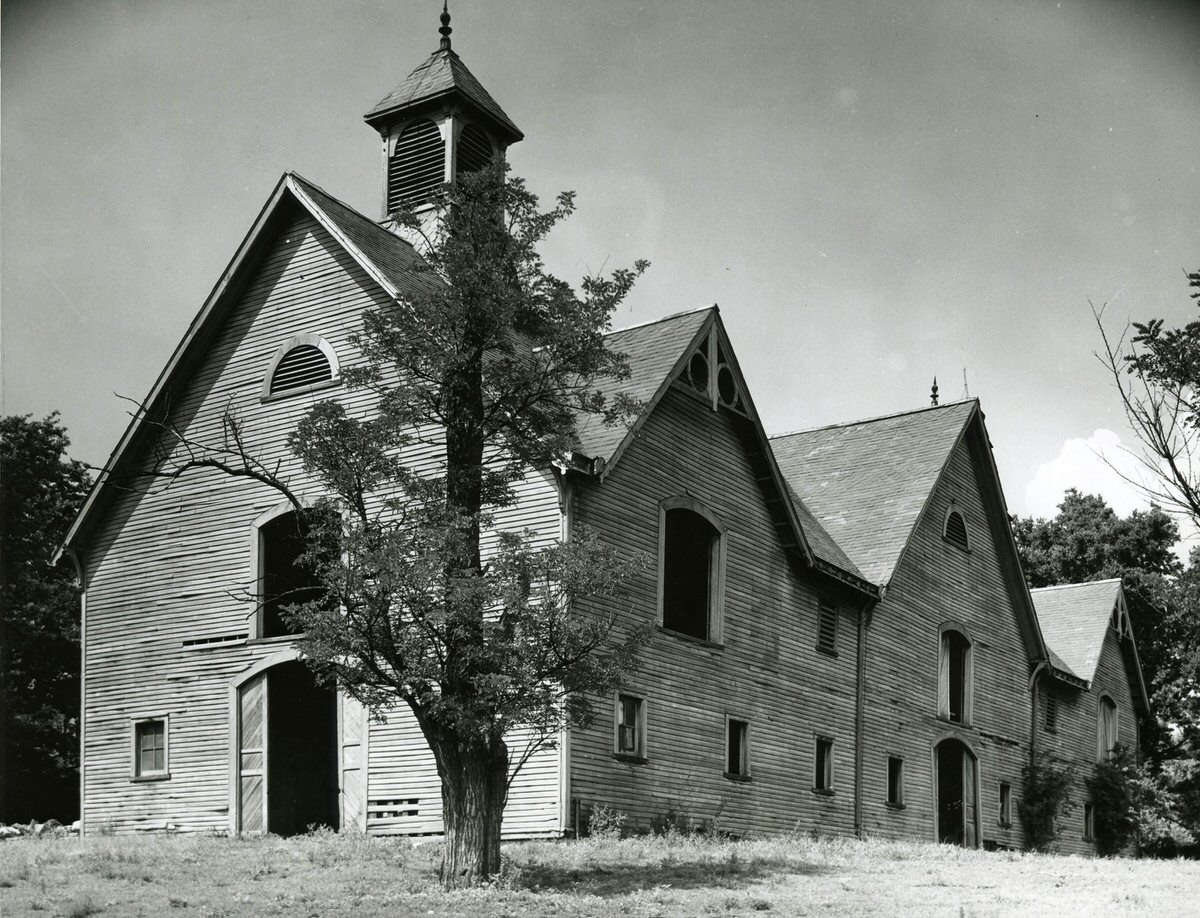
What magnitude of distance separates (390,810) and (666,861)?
5.42 m

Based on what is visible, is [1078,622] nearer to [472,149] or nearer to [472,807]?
[472,149]

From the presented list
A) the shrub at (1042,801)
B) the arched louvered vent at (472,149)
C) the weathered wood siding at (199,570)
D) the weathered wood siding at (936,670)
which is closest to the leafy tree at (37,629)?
the weathered wood siding at (199,570)

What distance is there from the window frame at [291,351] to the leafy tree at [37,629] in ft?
47.1

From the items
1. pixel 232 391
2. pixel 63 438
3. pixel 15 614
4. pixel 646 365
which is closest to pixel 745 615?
pixel 646 365

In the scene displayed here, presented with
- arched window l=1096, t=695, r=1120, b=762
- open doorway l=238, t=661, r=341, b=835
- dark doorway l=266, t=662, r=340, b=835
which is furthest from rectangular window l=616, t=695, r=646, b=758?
arched window l=1096, t=695, r=1120, b=762

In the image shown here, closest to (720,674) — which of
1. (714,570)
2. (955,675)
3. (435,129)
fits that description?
(714,570)

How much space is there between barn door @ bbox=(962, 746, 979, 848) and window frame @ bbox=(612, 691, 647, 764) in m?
14.1

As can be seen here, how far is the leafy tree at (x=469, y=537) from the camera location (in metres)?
18.0

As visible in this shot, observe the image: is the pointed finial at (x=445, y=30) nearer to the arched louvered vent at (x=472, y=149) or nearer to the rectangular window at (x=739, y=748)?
the arched louvered vent at (x=472, y=149)

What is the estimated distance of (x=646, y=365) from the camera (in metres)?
26.5

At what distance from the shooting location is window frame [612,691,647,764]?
79.7ft

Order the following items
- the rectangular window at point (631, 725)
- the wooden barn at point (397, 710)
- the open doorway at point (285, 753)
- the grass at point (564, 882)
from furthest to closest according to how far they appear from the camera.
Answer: the open doorway at point (285, 753) → the rectangular window at point (631, 725) → the wooden barn at point (397, 710) → the grass at point (564, 882)

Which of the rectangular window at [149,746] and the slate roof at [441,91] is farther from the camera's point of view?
the slate roof at [441,91]

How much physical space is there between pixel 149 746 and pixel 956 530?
20.1 metres
